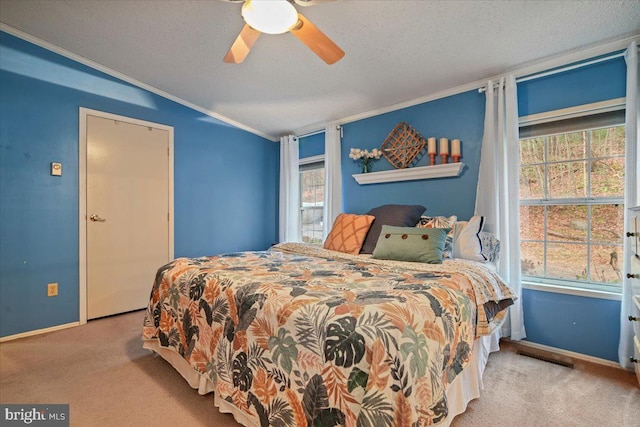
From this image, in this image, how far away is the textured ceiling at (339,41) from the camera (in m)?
1.94

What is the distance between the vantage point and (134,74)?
124 inches

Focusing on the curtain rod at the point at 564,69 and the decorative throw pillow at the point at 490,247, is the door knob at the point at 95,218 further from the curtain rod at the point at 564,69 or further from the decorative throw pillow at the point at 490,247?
the curtain rod at the point at 564,69

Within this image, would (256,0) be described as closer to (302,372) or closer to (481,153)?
(302,372)

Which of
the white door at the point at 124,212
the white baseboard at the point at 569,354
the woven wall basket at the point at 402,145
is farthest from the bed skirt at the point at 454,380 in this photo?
the woven wall basket at the point at 402,145

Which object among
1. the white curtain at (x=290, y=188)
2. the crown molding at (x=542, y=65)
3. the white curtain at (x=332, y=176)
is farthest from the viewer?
the white curtain at (x=290, y=188)

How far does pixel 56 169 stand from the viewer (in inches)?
110

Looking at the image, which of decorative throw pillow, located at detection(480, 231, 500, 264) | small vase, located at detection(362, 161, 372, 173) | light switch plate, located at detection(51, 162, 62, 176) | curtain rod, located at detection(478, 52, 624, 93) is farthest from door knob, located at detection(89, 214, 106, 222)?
curtain rod, located at detection(478, 52, 624, 93)

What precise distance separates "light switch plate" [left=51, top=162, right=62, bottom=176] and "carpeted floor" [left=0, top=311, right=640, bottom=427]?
5.02 ft

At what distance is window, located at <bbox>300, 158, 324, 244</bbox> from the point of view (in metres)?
4.29

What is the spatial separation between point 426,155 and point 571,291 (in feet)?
Answer: 5.55

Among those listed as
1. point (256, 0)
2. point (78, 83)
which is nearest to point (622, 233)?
point (256, 0)

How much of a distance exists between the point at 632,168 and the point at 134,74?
14.7 ft

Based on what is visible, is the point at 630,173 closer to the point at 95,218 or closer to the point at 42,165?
the point at 95,218

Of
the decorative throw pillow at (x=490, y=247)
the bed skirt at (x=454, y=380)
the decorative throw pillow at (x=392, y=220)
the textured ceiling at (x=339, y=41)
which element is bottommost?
the bed skirt at (x=454, y=380)
